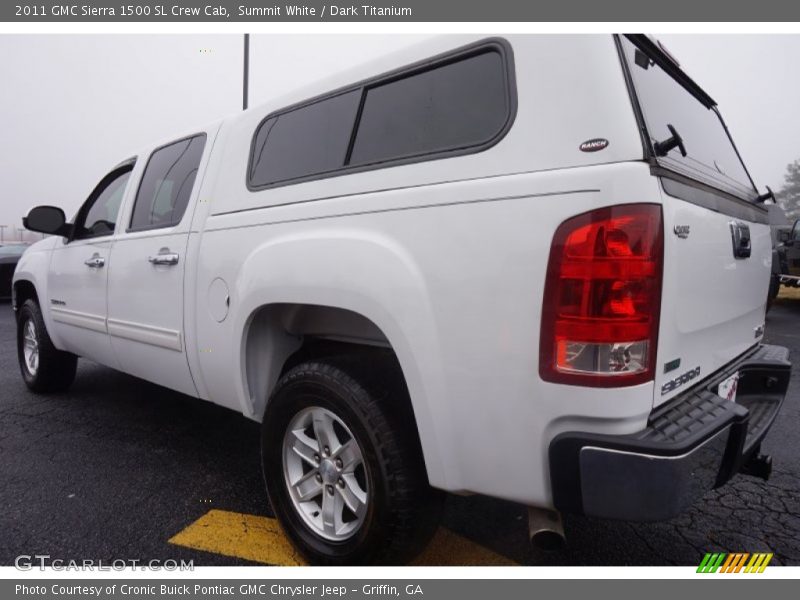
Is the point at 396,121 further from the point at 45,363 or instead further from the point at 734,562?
the point at 45,363

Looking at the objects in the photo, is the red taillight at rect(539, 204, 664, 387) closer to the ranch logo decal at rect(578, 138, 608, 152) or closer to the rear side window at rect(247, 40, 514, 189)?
the ranch logo decal at rect(578, 138, 608, 152)

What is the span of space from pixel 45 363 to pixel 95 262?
4.58 ft

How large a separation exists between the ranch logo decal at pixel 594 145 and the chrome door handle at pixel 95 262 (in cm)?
294

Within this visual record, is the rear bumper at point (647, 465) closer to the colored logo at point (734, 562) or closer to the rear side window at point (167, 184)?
the colored logo at point (734, 562)

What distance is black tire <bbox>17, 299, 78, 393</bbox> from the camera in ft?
13.6

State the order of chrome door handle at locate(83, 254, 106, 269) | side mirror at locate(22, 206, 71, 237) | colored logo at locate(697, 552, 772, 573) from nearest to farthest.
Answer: colored logo at locate(697, 552, 772, 573) → chrome door handle at locate(83, 254, 106, 269) → side mirror at locate(22, 206, 71, 237)

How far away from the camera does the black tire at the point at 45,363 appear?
13.6ft

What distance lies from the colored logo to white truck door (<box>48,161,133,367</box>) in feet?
10.8

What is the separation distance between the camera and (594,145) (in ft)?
4.74

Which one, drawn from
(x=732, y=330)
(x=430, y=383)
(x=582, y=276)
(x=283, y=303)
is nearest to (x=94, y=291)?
(x=283, y=303)

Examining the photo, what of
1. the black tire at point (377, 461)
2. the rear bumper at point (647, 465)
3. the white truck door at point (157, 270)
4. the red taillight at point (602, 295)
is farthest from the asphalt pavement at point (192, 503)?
the red taillight at point (602, 295)

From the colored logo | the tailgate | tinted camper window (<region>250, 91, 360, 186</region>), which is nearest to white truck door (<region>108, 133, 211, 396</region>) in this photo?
tinted camper window (<region>250, 91, 360, 186</region>)

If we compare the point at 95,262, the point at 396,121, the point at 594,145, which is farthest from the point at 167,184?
the point at 594,145

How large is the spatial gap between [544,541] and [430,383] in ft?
1.88
